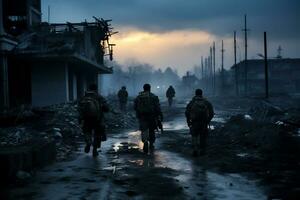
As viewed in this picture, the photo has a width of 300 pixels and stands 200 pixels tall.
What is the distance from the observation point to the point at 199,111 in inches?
455

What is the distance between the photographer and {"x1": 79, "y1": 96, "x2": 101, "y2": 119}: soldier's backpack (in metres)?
11.3

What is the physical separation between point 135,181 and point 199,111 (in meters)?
3.98

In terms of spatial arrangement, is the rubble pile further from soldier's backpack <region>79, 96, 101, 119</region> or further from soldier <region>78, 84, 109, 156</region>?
soldier's backpack <region>79, 96, 101, 119</region>

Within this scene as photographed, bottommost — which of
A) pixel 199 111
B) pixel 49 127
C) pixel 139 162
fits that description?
pixel 139 162

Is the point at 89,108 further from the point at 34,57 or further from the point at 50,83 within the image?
the point at 50,83

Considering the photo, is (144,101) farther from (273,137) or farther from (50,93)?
(50,93)

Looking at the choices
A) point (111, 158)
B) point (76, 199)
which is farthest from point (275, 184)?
point (111, 158)

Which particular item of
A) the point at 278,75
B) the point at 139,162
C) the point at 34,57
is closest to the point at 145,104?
the point at 139,162

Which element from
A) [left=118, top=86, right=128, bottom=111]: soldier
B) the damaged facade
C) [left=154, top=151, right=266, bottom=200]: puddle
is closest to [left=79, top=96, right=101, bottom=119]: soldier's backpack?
[left=154, top=151, right=266, bottom=200]: puddle

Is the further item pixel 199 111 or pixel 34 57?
pixel 34 57

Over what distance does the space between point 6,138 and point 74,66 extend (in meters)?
19.0

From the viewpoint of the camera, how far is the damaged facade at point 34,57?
2616 cm

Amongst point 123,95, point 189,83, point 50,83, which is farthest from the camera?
point 189,83

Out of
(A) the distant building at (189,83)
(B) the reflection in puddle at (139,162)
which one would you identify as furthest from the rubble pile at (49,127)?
(A) the distant building at (189,83)
